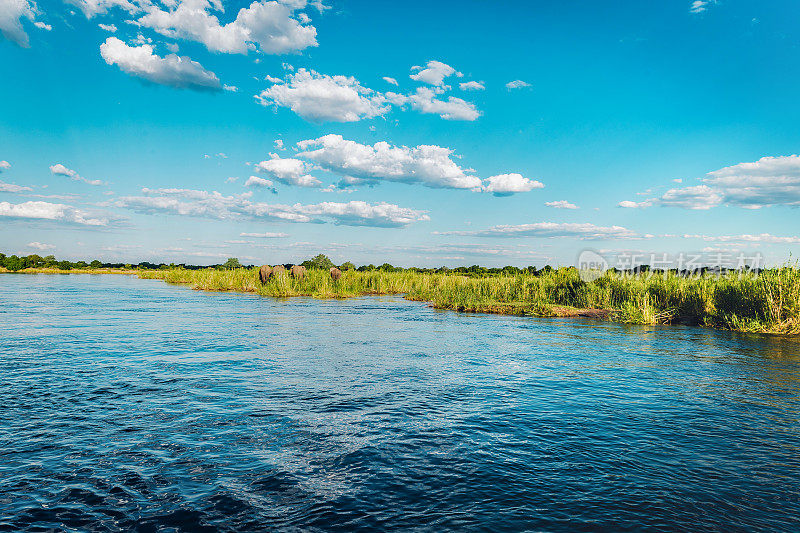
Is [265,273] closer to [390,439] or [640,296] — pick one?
[640,296]

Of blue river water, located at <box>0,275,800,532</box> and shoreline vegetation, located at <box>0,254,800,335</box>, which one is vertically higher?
shoreline vegetation, located at <box>0,254,800,335</box>

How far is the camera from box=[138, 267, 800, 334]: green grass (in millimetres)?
20859

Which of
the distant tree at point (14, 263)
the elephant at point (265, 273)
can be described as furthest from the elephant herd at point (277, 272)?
the distant tree at point (14, 263)

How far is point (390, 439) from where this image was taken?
7039 millimetres

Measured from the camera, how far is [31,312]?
2345 cm

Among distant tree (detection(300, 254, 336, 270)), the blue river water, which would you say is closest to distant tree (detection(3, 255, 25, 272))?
distant tree (detection(300, 254, 336, 270))

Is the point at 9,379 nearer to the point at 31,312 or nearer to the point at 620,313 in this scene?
the point at 31,312

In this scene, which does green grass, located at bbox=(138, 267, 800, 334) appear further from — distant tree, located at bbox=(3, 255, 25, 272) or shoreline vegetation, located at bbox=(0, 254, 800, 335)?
distant tree, located at bbox=(3, 255, 25, 272)

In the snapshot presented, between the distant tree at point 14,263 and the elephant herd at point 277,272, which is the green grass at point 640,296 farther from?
the distant tree at point 14,263

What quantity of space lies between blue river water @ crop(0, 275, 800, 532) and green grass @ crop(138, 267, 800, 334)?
7100 millimetres

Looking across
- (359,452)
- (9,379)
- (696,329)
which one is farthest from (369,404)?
(696,329)

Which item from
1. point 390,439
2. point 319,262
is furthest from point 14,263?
point 390,439

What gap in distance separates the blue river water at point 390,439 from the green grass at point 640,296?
7.10 metres

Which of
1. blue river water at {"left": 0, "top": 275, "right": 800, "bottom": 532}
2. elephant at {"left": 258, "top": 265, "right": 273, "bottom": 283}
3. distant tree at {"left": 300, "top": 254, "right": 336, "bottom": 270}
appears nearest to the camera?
blue river water at {"left": 0, "top": 275, "right": 800, "bottom": 532}
